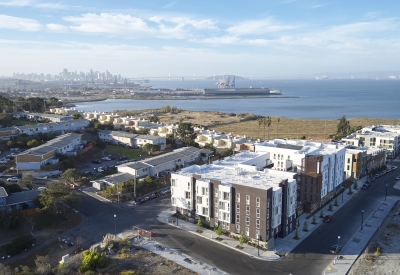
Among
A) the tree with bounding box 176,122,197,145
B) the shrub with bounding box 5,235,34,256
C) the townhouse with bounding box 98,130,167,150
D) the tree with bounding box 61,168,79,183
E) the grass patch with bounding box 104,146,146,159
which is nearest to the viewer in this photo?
the shrub with bounding box 5,235,34,256

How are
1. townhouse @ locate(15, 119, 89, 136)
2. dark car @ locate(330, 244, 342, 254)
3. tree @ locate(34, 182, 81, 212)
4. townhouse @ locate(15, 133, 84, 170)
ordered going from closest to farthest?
dark car @ locate(330, 244, 342, 254) → tree @ locate(34, 182, 81, 212) → townhouse @ locate(15, 133, 84, 170) → townhouse @ locate(15, 119, 89, 136)

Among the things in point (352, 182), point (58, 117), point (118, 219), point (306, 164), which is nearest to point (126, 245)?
point (118, 219)

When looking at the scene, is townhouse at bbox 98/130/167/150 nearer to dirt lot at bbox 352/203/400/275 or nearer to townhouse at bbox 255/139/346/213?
townhouse at bbox 255/139/346/213

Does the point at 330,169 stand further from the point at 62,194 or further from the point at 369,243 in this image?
the point at 62,194

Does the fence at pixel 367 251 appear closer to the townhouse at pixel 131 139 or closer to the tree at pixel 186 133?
the tree at pixel 186 133

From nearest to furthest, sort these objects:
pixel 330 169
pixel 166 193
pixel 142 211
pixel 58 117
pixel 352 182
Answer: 1. pixel 142 211
2. pixel 330 169
3. pixel 166 193
4. pixel 352 182
5. pixel 58 117

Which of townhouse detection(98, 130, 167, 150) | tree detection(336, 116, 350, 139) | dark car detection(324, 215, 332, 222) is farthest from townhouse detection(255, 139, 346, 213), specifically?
tree detection(336, 116, 350, 139)

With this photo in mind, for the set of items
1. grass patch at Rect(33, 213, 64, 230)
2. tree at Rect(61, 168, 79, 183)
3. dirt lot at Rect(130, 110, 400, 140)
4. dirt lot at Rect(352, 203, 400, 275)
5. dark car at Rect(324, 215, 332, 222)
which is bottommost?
dirt lot at Rect(352, 203, 400, 275)
